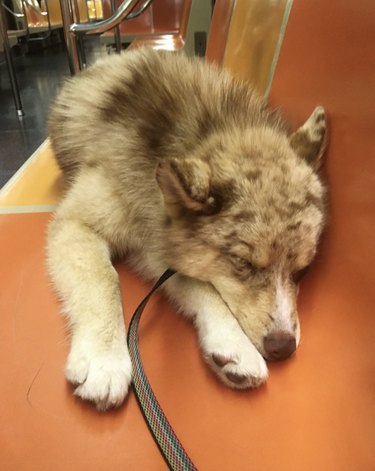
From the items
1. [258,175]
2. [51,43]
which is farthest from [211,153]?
[51,43]

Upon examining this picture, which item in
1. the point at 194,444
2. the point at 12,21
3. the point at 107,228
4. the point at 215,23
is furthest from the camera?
the point at 12,21

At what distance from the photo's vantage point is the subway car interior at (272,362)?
78cm

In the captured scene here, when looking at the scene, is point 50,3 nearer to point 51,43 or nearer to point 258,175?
point 51,43

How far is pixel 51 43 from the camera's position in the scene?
9562mm

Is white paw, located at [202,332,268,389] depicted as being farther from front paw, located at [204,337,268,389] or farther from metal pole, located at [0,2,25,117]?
metal pole, located at [0,2,25,117]

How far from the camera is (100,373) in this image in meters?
0.88

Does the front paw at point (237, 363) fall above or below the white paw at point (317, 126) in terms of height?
below

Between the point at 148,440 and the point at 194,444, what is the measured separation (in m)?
0.08

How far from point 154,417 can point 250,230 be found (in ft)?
1.41

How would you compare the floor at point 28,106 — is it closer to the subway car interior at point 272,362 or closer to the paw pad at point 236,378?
the subway car interior at point 272,362

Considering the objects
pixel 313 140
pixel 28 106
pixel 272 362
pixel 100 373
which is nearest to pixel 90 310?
pixel 100 373

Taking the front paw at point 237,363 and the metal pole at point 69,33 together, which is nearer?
the front paw at point 237,363

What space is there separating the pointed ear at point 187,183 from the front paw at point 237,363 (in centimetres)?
31

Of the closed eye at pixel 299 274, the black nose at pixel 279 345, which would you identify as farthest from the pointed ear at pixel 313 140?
the black nose at pixel 279 345
